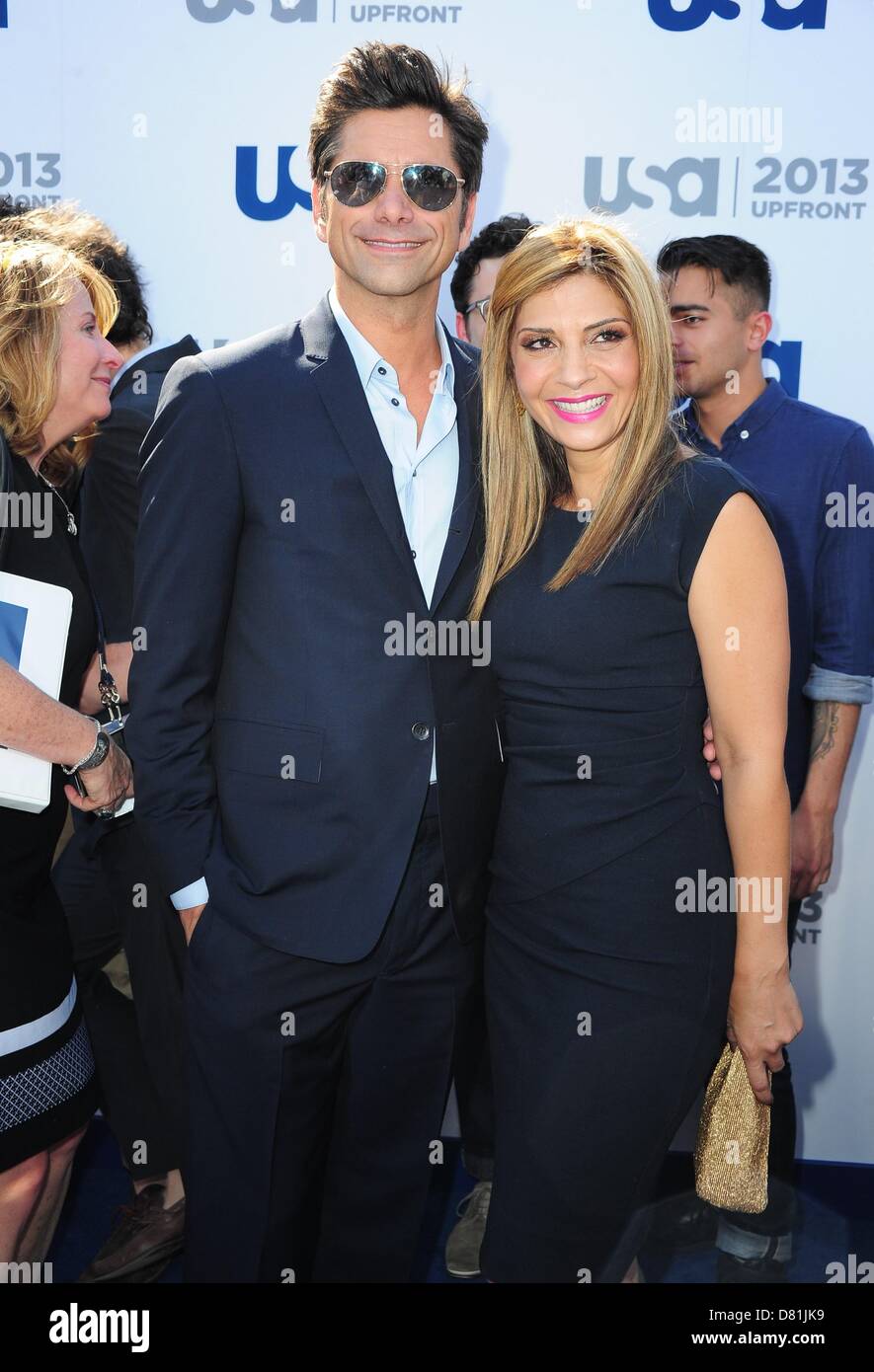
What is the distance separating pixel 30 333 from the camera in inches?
91.0

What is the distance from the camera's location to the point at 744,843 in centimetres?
193

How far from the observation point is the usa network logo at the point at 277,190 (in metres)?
3.57

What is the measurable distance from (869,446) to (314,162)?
155 cm

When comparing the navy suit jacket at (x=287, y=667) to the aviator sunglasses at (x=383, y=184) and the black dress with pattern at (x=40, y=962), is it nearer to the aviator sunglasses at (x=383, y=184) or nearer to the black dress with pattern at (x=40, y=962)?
the black dress with pattern at (x=40, y=962)

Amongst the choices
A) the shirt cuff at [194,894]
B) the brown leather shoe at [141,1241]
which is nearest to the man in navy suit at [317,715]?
the shirt cuff at [194,894]

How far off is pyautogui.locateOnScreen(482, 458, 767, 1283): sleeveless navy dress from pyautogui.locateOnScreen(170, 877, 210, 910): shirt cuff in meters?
0.54

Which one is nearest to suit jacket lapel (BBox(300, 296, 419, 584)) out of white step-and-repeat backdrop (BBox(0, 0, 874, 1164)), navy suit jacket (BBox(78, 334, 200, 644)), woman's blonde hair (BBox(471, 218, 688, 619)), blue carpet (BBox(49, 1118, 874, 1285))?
woman's blonde hair (BBox(471, 218, 688, 619))

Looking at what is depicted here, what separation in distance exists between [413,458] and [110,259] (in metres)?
1.46

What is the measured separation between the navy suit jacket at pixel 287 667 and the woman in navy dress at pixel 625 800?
0.15m

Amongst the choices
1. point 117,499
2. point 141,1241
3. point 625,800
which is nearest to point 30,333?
point 117,499

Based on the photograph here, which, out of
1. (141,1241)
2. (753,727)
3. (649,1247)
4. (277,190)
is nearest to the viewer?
(753,727)

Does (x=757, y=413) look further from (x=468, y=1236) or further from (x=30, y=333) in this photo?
(x=468, y=1236)
